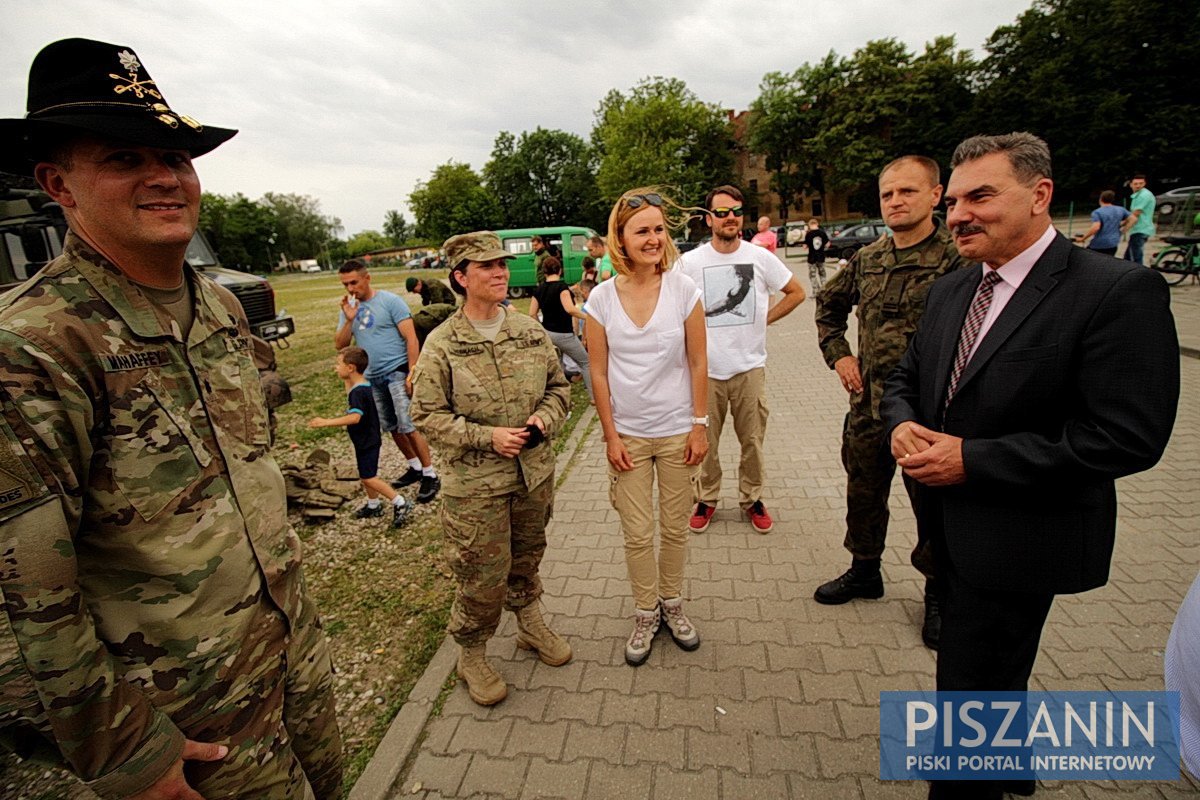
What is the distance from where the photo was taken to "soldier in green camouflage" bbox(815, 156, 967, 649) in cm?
271

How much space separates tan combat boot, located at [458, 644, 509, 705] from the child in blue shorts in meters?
2.36

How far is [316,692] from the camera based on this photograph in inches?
73.4

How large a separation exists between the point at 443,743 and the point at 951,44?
58359 mm

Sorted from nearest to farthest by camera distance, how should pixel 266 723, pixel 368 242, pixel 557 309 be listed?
1. pixel 266 723
2. pixel 557 309
3. pixel 368 242

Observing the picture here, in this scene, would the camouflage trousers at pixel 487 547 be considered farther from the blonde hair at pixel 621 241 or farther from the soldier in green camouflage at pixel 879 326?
the soldier in green camouflage at pixel 879 326

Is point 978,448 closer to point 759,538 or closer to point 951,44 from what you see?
point 759,538

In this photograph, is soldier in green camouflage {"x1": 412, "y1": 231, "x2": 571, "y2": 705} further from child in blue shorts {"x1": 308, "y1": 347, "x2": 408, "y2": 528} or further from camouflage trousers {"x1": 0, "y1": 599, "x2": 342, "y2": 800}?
child in blue shorts {"x1": 308, "y1": 347, "x2": 408, "y2": 528}

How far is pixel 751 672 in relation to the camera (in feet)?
9.15

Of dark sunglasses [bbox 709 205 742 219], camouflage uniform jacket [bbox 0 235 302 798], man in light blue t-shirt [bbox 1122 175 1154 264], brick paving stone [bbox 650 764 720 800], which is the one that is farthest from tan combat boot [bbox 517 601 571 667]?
man in light blue t-shirt [bbox 1122 175 1154 264]

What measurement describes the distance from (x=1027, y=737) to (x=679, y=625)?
1.54m

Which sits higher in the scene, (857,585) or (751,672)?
(857,585)

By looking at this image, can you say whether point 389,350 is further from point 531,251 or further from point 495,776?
point 531,251

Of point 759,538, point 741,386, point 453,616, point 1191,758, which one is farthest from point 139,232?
point 759,538

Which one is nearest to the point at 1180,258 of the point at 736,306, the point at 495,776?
the point at 736,306
